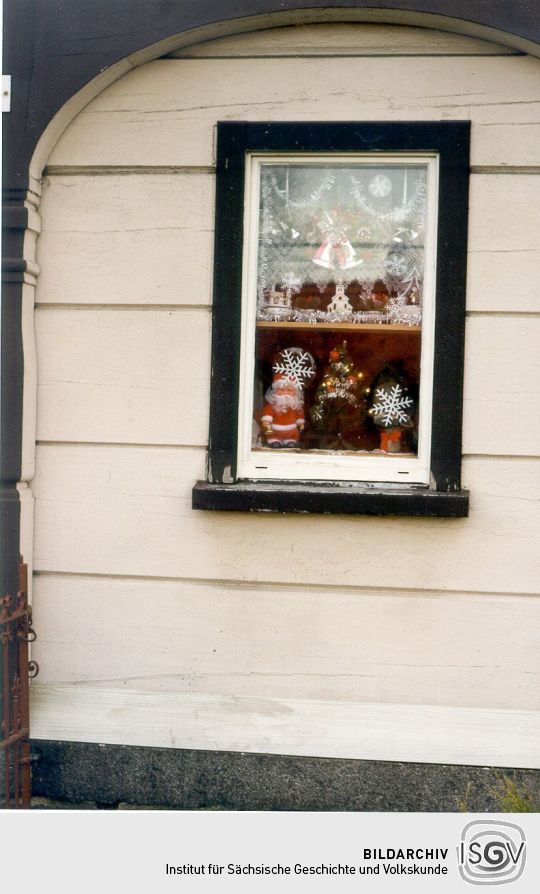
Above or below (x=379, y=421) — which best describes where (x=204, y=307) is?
above

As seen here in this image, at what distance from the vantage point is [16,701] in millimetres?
3594

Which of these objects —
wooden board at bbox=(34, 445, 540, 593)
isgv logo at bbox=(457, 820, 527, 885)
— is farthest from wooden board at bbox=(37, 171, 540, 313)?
isgv logo at bbox=(457, 820, 527, 885)

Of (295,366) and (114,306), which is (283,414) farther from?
(114,306)

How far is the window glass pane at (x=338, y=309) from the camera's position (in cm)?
375

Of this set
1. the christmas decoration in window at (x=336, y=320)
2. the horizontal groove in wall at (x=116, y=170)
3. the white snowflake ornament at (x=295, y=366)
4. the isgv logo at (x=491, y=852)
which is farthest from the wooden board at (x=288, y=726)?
the horizontal groove in wall at (x=116, y=170)

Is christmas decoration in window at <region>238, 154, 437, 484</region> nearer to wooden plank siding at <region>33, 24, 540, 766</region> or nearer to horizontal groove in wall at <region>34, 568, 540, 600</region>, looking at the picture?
wooden plank siding at <region>33, 24, 540, 766</region>

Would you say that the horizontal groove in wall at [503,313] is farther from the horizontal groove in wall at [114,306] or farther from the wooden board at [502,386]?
the horizontal groove in wall at [114,306]

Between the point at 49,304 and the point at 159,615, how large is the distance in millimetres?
1321

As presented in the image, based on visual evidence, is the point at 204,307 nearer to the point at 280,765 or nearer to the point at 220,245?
the point at 220,245

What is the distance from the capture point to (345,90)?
3.63m

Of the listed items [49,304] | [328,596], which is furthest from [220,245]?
[328,596]

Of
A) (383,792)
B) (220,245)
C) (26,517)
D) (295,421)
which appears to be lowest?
(383,792)

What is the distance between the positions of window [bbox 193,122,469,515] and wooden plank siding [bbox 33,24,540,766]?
85 millimetres

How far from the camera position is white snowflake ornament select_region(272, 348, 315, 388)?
3.84 metres
